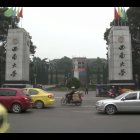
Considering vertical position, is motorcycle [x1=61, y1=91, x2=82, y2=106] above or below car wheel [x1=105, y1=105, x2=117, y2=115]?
above

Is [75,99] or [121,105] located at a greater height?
[75,99]

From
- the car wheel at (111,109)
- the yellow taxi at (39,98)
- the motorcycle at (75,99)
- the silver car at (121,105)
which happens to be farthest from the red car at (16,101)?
the motorcycle at (75,99)

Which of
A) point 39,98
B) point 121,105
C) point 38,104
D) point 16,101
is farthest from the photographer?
point 38,104

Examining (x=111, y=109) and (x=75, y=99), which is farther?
(x=75, y=99)

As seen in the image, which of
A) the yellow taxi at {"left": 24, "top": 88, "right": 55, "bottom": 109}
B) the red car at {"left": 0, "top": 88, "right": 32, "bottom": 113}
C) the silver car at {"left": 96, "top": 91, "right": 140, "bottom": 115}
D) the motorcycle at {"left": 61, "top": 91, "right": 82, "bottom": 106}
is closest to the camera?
the silver car at {"left": 96, "top": 91, "right": 140, "bottom": 115}

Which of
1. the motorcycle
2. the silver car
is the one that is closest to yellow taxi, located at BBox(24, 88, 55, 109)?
the motorcycle

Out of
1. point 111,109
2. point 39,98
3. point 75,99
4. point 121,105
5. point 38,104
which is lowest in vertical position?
point 111,109

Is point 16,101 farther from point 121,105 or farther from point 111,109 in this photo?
point 121,105

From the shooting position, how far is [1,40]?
69312mm

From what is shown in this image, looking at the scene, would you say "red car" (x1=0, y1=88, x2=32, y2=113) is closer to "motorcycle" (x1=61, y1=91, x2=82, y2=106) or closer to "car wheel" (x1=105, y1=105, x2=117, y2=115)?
"car wheel" (x1=105, y1=105, x2=117, y2=115)

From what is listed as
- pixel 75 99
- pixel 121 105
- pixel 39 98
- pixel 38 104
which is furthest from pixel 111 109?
pixel 75 99

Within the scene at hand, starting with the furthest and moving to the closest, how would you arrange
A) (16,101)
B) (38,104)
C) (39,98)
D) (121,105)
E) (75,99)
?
1. (75,99)
2. (38,104)
3. (39,98)
4. (16,101)
5. (121,105)
